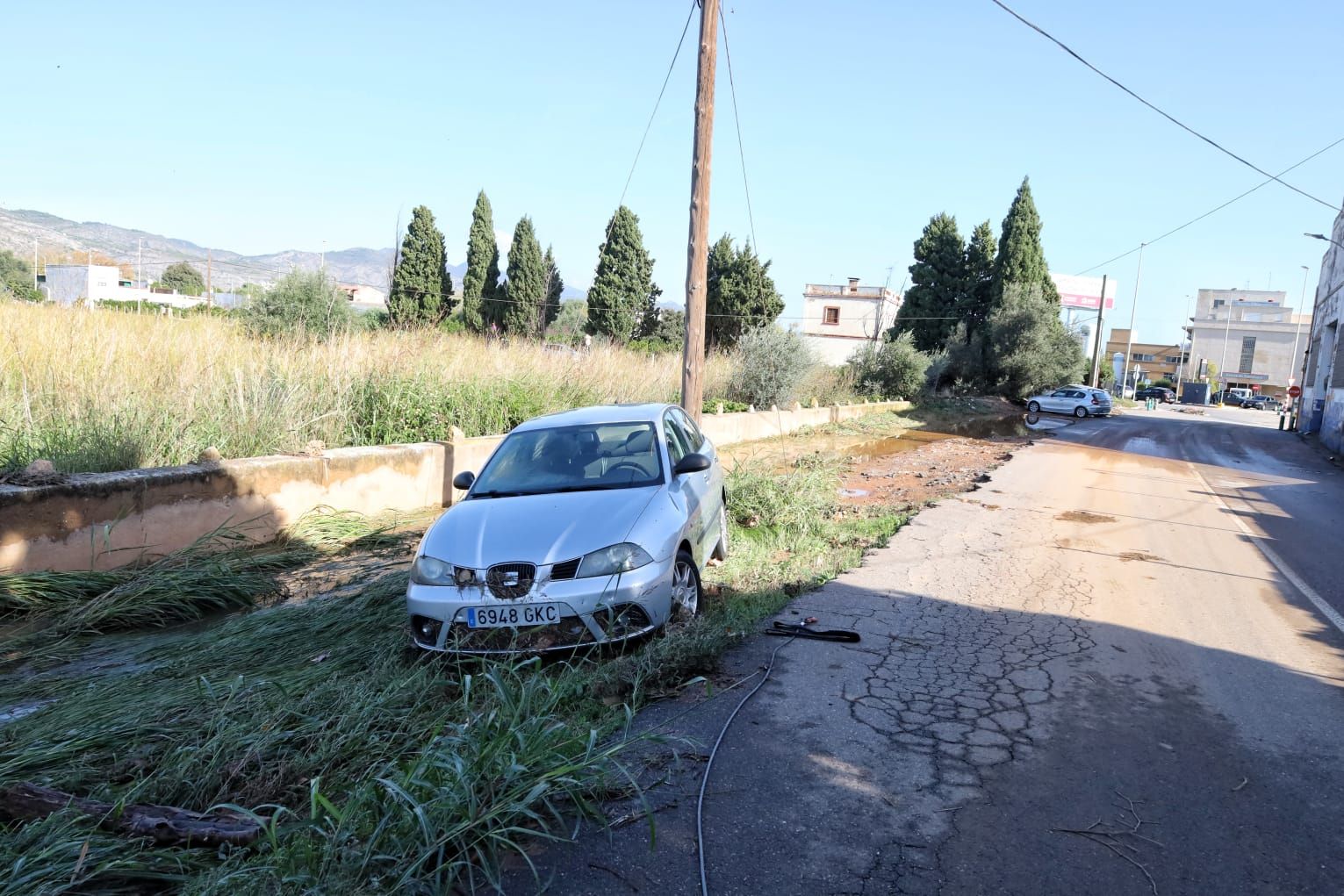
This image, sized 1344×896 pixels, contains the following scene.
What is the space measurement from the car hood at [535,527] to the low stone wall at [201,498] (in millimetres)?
3146

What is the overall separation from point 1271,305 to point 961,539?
458 ft

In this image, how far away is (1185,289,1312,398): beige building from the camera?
105750 mm

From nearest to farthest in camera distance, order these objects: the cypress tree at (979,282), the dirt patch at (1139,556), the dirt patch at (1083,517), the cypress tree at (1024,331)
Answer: the dirt patch at (1139,556) < the dirt patch at (1083,517) < the cypress tree at (1024,331) < the cypress tree at (979,282)

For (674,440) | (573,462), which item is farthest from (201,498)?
(674,440)

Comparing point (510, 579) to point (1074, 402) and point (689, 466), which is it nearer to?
point (689, 466)

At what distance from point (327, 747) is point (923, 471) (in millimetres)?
13626

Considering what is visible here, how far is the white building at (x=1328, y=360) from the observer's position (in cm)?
2692

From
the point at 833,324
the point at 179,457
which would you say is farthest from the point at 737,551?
the point at 833,324

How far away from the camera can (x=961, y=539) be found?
337 inches

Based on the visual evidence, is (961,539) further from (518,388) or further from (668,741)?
(518,388)

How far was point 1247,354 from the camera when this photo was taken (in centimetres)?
10919

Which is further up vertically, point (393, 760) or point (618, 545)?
point (618, 545)

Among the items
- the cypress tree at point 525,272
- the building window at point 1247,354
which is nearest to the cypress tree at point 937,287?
the cypress tree at point 525,272

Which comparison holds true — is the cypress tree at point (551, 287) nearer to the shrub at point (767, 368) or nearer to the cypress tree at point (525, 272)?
the cypress tree at point (525, 272)
